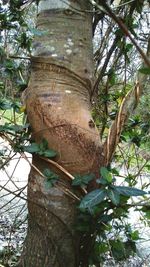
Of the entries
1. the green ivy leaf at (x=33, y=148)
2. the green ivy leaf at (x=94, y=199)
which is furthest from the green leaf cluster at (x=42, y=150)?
the green ivy leaf at (x=94, y=199)

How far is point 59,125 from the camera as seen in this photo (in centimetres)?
91

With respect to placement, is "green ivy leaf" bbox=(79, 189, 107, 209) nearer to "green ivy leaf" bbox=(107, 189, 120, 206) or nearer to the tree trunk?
"green ivy leaf" bbox=(107, 189, 120, 206)

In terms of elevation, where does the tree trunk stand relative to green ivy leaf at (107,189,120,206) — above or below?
above

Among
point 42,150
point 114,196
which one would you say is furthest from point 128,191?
point 42,150

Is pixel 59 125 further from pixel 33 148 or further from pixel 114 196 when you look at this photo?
pixel 114 196

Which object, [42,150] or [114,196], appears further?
[42,150]

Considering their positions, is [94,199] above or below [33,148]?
below

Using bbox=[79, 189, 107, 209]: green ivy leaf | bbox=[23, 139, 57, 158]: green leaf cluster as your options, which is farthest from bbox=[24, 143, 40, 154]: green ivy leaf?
bbox=[79, 189, 107, 209]: green ivy leaf

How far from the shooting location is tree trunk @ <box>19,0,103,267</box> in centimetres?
90

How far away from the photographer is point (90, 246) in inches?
36.4

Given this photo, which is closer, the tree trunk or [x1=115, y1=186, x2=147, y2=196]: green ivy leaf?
[x1=115, y1=186, x2=147, y2=196]: green ivy leaf

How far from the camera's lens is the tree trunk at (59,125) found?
0.90 metres

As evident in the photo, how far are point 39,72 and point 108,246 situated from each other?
0.49 metres

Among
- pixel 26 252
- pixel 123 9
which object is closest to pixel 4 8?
pixel 123 9
